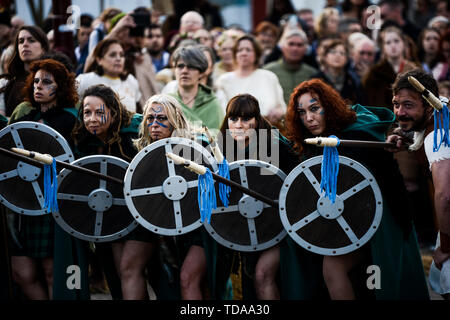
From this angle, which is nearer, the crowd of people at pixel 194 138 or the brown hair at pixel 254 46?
the crowd of people at pixel 194 138

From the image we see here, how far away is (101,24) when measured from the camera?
760cm

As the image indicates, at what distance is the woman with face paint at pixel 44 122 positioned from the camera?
549cm

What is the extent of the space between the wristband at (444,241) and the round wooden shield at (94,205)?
186 centimetres

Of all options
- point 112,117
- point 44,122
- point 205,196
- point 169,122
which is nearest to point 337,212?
point 205,196

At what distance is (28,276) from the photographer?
5496 mm

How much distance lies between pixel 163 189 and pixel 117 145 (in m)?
0.63

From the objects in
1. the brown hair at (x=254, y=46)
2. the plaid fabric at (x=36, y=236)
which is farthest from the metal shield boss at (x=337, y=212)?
the brown hair at (x=254, y=46)

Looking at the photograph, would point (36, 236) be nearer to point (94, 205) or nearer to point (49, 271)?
point (49, 271)

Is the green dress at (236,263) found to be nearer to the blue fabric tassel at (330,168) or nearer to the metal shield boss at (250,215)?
the metal shield boss at (250,215)

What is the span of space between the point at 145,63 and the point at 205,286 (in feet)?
9.29

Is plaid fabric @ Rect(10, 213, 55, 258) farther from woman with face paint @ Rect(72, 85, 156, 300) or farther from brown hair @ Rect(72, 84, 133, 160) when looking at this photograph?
brown hair @ Rect(72, 84, 133, 160)

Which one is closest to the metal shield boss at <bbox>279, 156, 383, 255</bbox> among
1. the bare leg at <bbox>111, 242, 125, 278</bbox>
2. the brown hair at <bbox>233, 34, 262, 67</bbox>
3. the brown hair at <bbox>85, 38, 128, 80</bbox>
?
the bare leg at <bbox>111, 242, 125, 278</bbox>
